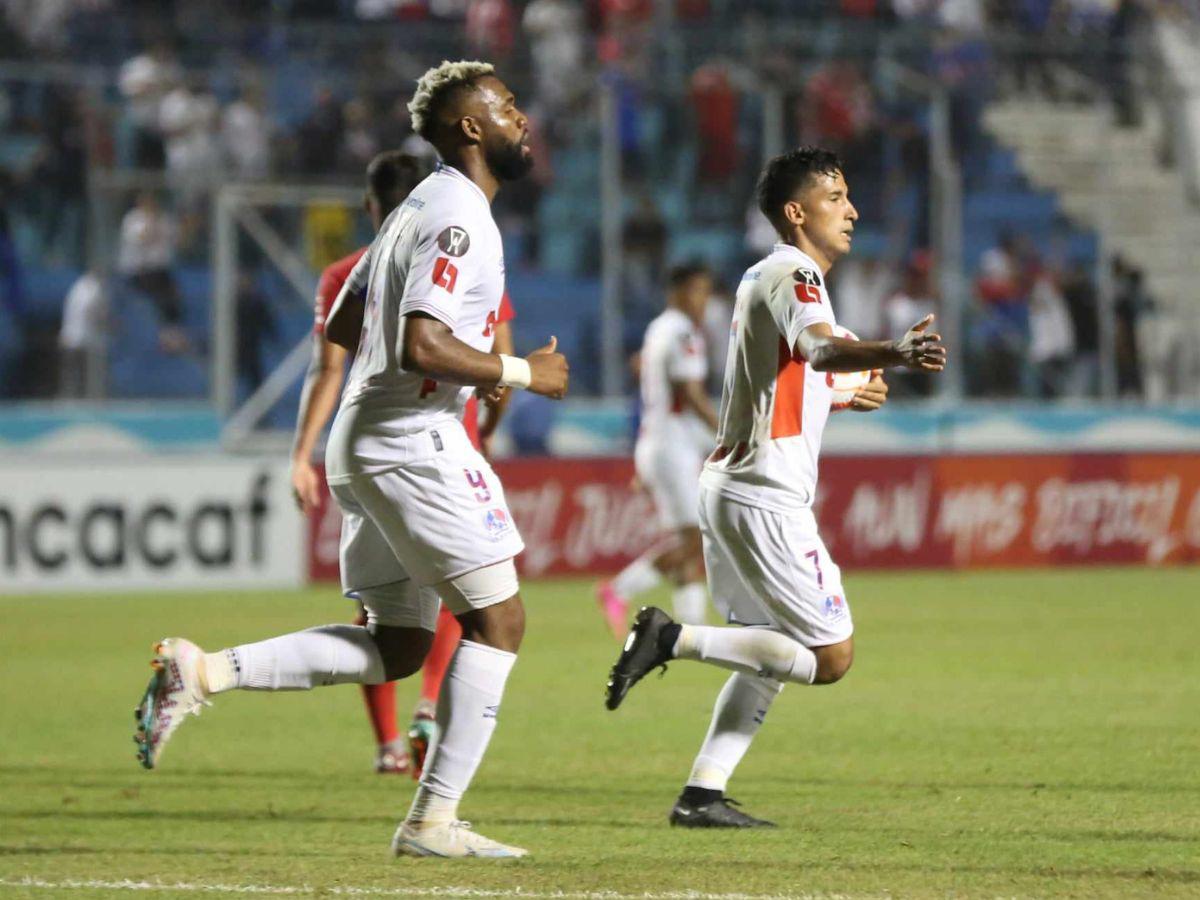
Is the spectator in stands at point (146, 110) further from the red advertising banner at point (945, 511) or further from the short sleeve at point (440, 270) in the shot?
the short sleeve at point (440, 270)

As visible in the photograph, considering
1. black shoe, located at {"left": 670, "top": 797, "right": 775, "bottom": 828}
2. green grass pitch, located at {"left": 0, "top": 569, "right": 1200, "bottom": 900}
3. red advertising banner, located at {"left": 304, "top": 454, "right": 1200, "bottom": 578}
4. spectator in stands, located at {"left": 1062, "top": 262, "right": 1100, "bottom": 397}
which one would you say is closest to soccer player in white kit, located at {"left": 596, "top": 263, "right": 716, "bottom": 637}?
green grass pitch, located at {"left": 0, "top": 569, "right": 1200, "bottom": 900}

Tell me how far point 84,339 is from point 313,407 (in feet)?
37.4

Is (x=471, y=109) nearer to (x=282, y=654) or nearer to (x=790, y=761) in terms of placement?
(x=282, y=654)

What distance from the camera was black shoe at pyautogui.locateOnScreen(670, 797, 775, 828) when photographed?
671 centimetres

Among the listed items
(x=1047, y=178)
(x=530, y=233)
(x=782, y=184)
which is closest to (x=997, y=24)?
(x=1047, y=178)

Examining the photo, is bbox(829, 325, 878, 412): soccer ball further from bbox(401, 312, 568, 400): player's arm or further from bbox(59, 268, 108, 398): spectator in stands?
bbox(59, 268, 108, 398): spectator in stands

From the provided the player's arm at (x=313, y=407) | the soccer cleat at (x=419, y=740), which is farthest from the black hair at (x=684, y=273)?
the soccer cleat at (x=419, y=740)

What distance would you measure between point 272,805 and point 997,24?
779 inches

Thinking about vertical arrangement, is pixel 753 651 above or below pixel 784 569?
Answer: below

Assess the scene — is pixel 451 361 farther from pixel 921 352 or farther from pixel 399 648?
pixel 921 352

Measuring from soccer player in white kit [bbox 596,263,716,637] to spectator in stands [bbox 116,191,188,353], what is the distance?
653cm

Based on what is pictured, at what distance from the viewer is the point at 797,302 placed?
6309 mm

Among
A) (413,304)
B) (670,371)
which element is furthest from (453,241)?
(670,371)

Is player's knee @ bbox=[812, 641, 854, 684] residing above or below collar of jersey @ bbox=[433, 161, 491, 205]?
below
